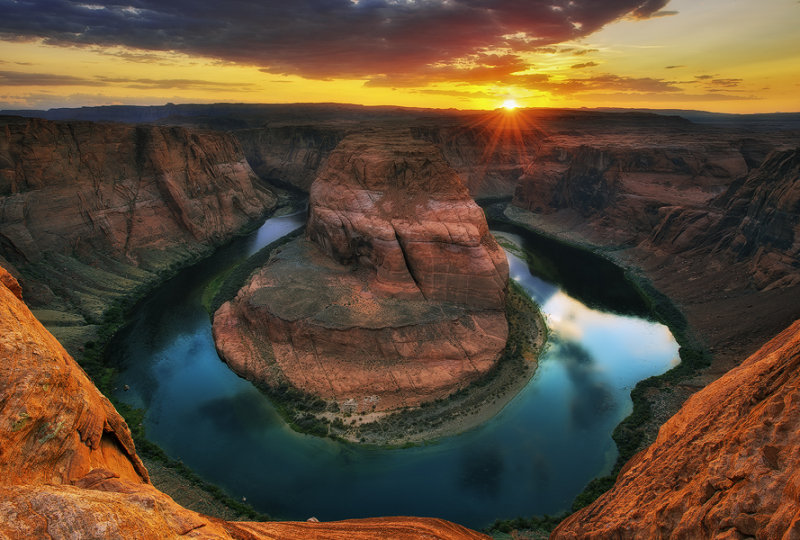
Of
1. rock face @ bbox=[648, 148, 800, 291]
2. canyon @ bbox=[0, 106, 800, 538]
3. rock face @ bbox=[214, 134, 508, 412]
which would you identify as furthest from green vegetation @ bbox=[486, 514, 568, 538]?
rock face @ bbox=[648, 148, 800, 291]

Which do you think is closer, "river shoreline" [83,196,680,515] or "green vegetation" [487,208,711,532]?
"green vegetation" [487,208,711,532]

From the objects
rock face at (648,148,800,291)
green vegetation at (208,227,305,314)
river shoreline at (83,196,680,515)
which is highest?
rock face at (648,148,800,291)

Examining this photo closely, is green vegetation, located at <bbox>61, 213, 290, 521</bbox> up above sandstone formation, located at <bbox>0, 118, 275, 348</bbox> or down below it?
below

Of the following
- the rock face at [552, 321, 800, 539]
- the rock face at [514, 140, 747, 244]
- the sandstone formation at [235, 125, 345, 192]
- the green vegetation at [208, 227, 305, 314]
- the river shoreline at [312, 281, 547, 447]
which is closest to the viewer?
the rock face at [552, 321, 800, 539]

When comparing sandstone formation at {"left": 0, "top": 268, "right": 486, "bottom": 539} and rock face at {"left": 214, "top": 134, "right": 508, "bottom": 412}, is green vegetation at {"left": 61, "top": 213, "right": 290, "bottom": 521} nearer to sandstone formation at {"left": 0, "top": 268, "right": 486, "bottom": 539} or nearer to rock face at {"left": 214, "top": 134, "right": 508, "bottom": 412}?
sandstone formation at {"left": 0, "top": 268, "right": 486, "bottom": 539}

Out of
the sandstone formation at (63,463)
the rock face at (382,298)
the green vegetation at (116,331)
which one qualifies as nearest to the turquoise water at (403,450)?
the green vegetation at (116,331)

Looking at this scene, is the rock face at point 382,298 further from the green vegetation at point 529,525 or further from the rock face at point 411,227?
the green vegetation at point 529,525

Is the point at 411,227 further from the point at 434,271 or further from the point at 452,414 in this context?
the point at 452,414

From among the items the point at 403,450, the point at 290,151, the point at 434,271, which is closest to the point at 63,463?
the point at 403,450
